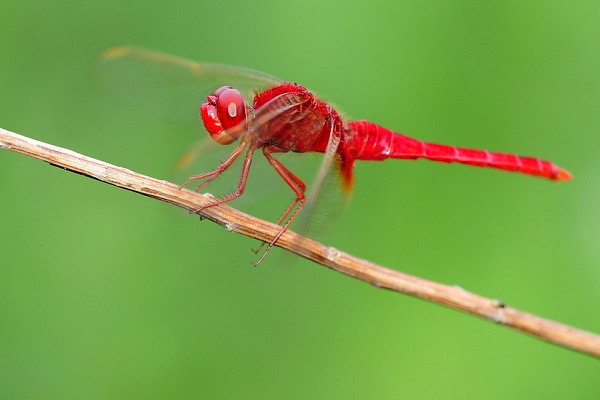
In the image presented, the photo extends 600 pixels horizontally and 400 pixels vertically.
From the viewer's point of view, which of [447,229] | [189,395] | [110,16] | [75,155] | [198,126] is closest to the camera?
[75,155]

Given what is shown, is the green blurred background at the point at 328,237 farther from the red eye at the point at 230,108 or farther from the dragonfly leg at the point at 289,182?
the red eye at the point at 230,108

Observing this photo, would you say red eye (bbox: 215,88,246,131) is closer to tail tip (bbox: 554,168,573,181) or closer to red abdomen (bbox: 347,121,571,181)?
red abdomen (bbox: 347,121,571,181)

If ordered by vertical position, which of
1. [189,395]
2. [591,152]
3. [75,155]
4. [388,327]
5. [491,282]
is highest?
[591,152]

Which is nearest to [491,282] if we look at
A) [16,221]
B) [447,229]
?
[447,229]

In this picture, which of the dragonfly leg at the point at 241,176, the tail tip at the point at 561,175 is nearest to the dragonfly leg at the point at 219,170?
the dragonfly leg at the point at 241,176

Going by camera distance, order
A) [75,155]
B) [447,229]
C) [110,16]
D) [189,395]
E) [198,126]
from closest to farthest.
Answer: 1. [75,155]
2. [198,126]
3. [189,395]
4. [447,229]
5. [110,16]

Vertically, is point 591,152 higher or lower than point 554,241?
higher

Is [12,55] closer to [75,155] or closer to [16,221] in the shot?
[16,221]
